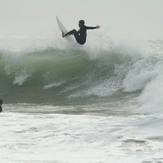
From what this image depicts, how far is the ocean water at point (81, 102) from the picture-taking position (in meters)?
5.67

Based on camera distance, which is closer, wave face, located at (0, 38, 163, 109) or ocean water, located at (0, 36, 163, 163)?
ocean water, located at (0, 36, 163, 163)

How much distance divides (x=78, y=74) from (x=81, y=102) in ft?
12.2

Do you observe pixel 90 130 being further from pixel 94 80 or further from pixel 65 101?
pixel 94 80

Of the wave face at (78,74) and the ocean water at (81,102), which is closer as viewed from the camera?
the ocean water at (81,102)

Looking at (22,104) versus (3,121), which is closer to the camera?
(3,121)

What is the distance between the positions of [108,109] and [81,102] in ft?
6.58

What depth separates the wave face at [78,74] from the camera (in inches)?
545

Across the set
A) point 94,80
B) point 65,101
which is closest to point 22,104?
point 65,101

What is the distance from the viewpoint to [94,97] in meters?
13.3

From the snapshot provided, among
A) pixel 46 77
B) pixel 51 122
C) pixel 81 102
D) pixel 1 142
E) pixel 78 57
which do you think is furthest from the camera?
pixel 78 57

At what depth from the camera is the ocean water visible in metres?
5.67

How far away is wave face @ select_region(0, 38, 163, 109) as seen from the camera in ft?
45.4

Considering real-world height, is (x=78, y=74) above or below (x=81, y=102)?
above

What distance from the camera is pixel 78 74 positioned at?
16.3m
